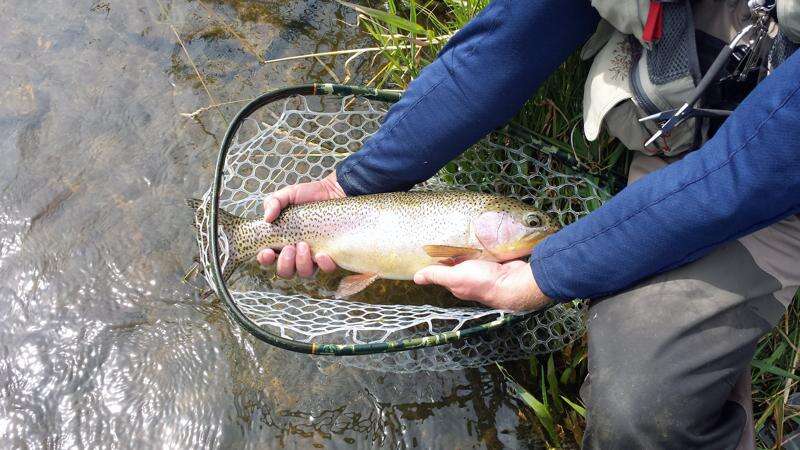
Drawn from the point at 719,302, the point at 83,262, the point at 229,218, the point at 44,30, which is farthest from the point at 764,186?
the point at 44,30

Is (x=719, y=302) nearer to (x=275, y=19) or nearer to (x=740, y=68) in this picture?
(x=740, y=68)

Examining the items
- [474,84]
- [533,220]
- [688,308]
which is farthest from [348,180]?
[688,308]

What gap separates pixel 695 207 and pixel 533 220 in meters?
0.85

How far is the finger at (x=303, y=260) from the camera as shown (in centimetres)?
283

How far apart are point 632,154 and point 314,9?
225 cm

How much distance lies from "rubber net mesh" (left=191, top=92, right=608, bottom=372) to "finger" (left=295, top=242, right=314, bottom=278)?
4.7 inches

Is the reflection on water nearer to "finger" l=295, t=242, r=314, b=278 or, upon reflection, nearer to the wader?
"finger" l=295, t=242, r=314, b=278

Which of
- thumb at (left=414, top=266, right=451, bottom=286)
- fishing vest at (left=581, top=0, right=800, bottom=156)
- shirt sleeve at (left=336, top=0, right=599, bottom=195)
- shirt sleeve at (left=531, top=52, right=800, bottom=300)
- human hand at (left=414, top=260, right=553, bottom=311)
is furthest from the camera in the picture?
thumb at (left=414, top=266, right=451, bottom=286)

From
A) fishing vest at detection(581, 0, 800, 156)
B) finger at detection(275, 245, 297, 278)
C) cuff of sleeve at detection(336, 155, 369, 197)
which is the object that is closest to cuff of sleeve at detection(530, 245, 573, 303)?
fishing vest at detection(581, 0, 800, 156)

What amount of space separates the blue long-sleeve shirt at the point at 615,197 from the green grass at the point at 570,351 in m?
0.48

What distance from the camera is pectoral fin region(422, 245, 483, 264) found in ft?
8.89

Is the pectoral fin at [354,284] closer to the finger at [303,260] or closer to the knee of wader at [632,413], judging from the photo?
the finger at [303,260]

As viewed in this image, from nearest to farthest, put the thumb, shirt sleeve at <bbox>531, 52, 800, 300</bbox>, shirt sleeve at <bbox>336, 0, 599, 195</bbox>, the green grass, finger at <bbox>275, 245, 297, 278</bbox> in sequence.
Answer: shirt sleeve at <bbox>531, 52, 800, 300</bbox> < shirt sleeve at <bbox>336, 0, 599, 195</bbox> < the thumb < the green grass < finger at <bbox>275, 245, 297, 278</bbox>

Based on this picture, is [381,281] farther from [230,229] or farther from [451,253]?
[230,229]
